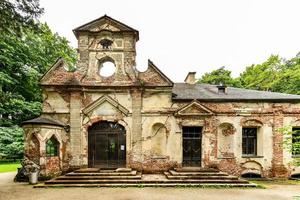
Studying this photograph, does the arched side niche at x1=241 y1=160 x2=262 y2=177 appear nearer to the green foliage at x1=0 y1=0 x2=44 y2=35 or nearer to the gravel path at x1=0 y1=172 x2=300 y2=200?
the gravel path at x1=0 y1=172 x2=300 y2=200

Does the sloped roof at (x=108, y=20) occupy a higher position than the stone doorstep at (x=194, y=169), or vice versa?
the sloped roof at (x=108, y=20)

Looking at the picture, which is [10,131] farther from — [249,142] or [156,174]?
[249,142]

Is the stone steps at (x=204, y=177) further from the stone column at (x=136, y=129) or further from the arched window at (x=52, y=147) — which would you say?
the arched window at (x=52, y=147)

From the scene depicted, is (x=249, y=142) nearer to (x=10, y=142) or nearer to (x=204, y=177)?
(x=204, y=177)

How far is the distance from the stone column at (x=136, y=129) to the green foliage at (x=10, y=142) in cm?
1511

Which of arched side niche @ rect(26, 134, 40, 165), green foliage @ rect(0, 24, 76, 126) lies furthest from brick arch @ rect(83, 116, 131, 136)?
green foliage @ rect(0, 24, 76, 126)

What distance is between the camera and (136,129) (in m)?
18.1

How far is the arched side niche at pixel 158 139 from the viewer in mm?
18250

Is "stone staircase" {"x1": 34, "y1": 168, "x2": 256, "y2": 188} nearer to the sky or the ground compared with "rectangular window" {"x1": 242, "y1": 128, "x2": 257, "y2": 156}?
nearer to the ground

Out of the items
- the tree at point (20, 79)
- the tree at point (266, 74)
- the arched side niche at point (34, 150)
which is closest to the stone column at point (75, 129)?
the arched side niche at point (34, 150)

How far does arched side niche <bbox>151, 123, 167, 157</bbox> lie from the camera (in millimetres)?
18250

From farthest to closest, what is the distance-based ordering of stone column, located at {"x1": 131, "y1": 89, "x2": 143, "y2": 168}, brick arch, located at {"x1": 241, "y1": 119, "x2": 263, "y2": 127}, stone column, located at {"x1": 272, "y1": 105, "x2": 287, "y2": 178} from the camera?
brick arch, located at {"x1": 241, "y1": 119, "x2": 263, "y2": 127}
stone column, located at {"x1": 272, "y1": 105, "x2": 287, "y2": 178}
stone column, located at {"x1": 131, "y1": 89, "x2": 143, "y2": 168}

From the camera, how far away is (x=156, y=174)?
17672mm

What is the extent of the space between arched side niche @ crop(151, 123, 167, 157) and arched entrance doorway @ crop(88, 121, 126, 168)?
1.87 metres
